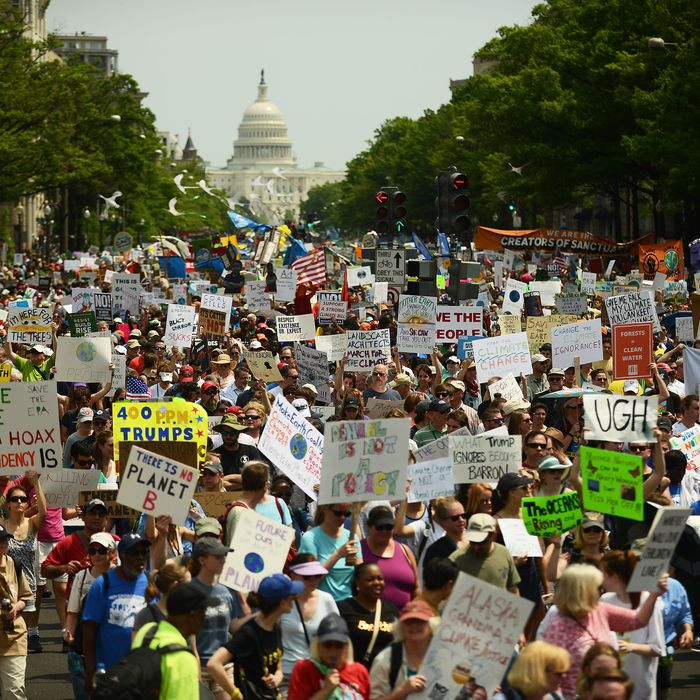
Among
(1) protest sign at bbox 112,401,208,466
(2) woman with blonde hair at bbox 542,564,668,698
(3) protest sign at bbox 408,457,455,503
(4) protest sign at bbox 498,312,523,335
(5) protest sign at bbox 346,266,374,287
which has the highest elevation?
(5) protest sign at bbox 346,266,374,287

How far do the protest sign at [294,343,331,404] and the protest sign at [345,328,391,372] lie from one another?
0.61 metres

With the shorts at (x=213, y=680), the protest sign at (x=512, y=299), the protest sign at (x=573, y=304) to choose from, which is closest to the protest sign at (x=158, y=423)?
the shorts at (x=213, y=680)

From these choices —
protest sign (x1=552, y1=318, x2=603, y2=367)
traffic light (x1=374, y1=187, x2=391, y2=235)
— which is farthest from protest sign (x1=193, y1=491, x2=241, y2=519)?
traffic light (x1=374, y1=187, x2=391, y2=235)

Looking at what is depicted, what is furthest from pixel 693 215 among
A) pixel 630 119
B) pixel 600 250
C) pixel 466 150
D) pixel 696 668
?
pixel 696 668

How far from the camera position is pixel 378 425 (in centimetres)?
931

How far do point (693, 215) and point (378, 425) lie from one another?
44.8 meters

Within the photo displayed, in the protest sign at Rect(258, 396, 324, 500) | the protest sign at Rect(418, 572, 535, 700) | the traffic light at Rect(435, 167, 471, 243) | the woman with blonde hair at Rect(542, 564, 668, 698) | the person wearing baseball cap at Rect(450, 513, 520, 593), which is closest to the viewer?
the protest sign at Rect(418, 572, 535, 700)

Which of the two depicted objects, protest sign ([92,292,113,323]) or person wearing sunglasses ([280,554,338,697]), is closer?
person wearing sunglasses ([280,554,338,697])

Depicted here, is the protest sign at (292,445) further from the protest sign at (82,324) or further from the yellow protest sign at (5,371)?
the protest sign at (82,324)

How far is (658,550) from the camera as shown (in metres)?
7.88

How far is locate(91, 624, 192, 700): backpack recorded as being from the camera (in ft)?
21.0

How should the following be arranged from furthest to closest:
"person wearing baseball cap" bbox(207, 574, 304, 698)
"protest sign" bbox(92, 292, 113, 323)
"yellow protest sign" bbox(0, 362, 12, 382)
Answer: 1. "protest sign" bbox(92, 292, 113, 323)
2. "yellow protest sign" bbox(0, 362, 12, 382)
3. "person wearing baseball cap" bbox(207, 574, 304, 698)

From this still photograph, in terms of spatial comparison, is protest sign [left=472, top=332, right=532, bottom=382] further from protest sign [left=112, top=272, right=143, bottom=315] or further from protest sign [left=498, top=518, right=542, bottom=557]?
protest sign [left=112, top=272, right=143, bottom=315]

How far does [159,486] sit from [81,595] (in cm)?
74
